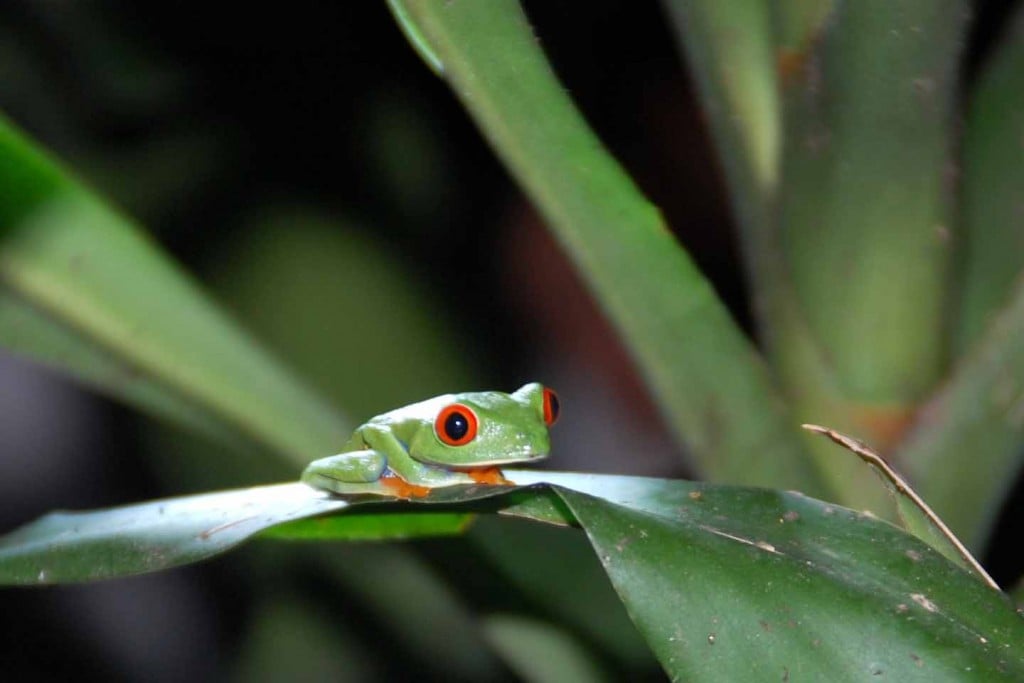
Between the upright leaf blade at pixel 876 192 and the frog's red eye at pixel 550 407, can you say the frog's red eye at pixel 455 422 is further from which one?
the upright leaf blade at pixel 876 192

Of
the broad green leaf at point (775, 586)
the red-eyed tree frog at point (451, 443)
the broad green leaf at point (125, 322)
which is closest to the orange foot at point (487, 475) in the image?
the red-eyed tree frog at point (451, 443)

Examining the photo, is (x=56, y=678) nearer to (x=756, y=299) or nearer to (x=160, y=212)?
(x=160, y=212)

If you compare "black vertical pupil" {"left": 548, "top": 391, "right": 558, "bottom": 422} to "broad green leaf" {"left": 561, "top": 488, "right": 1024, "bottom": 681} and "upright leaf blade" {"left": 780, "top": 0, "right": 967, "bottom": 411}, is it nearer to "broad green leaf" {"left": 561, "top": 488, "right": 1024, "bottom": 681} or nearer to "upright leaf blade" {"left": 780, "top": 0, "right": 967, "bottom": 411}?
"upright leaf blade" {"left": 780, "top": 0, "right": 967, "bottom": 411}

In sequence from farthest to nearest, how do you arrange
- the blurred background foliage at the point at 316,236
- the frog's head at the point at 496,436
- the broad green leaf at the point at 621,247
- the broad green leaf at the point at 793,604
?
the blurred background foliage at the point at 316,236 < the frog's head at the point at 496,436 < the broad green leaf at the point at 621,247 < the broad green leaf at the point at 793,604

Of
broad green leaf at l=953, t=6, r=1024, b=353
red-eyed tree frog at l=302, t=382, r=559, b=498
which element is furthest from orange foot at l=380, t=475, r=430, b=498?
broad green leaf at l=953, t=6, r=1024, b=353

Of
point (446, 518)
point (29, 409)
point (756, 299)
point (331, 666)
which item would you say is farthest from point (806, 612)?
point (29, 409)

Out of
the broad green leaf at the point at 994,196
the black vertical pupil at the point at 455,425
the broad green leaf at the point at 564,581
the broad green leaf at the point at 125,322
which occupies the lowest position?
the broad green leaf at the point at 564,581
